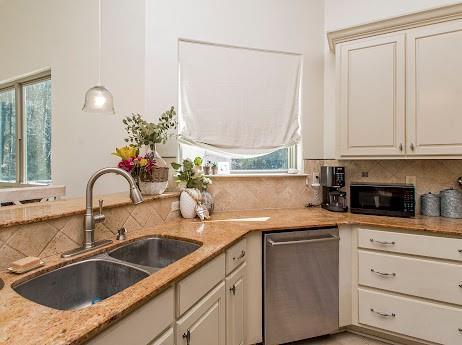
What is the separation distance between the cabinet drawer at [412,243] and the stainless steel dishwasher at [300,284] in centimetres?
24

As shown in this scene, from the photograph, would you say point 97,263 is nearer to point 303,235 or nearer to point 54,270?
point 54,270

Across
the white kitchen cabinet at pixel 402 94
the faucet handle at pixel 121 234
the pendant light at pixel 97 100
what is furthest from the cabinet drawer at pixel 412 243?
the pendant light at pixel 97 100

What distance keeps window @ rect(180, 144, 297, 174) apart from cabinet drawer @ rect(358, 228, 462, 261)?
3.22 ft

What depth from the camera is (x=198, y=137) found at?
2482 mm

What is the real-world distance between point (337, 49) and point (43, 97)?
3.42 meters

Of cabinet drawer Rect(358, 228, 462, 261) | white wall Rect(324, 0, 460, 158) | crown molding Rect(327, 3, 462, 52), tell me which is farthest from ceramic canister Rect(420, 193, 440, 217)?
crown molding Rect(327, 3, 462, 52)

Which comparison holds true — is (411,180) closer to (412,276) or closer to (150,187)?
(412,276)

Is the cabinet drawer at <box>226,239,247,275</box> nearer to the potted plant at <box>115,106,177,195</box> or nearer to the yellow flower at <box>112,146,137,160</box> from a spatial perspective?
the potted plant at <box>115,106,177,195</box>

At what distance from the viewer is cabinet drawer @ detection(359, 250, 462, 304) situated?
1.84m

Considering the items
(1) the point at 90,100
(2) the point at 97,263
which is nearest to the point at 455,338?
(2) the point at 97,263

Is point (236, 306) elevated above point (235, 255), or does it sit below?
below

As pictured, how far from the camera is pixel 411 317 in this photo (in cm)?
196

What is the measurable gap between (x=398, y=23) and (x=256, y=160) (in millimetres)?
1558

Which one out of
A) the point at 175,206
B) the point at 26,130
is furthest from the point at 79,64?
the point at 175,206
